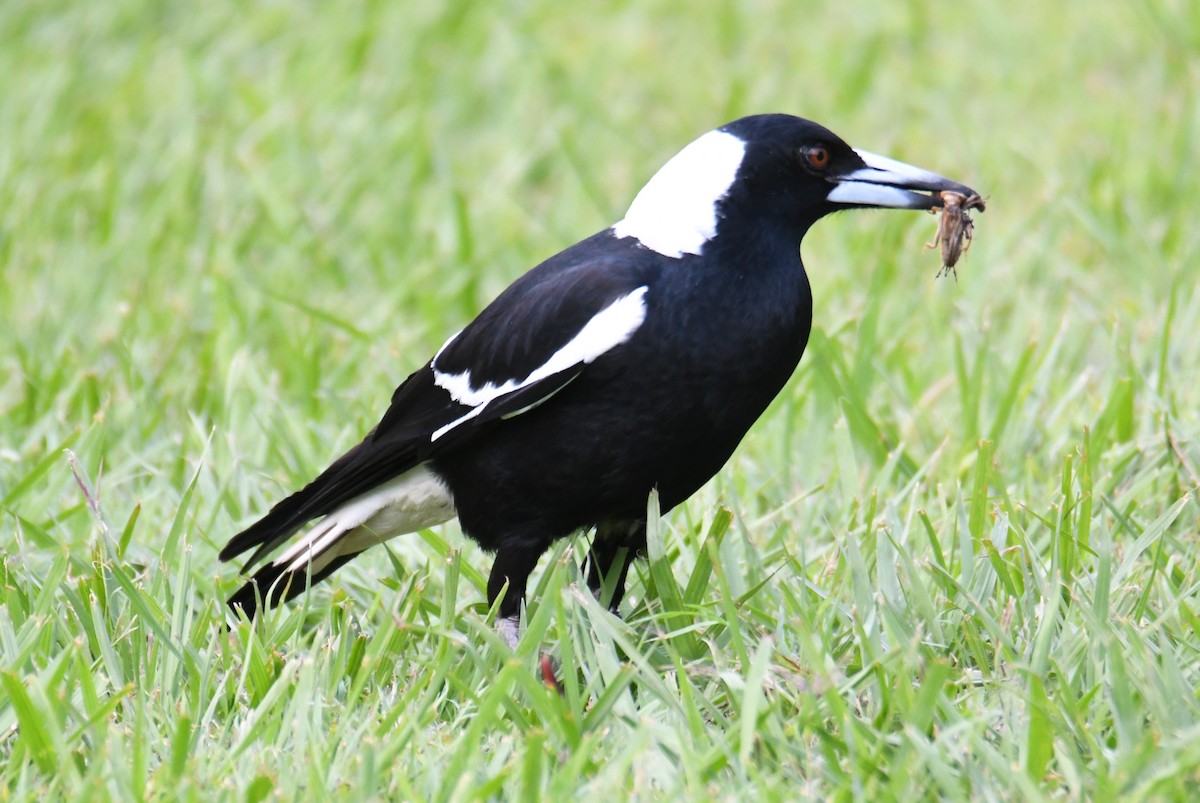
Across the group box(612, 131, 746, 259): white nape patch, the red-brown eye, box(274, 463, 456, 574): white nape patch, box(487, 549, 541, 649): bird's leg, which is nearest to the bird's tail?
box(274, 463, 456, 574): white nape patch

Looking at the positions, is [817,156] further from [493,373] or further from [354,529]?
[354,529]

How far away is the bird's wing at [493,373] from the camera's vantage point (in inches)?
101

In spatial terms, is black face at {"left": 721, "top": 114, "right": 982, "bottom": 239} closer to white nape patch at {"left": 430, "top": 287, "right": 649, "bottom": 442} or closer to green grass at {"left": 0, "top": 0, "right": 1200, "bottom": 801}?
white nape patch at {"left": 430, "top": 287, "right": 649, "bottom": 442}

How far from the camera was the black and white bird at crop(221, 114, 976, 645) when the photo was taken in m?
2.51

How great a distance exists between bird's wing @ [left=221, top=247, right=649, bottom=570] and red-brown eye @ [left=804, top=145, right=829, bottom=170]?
38 centimetres

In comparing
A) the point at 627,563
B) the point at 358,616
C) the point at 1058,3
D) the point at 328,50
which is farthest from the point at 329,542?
the point at 1058,3

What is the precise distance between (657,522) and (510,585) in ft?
0.94

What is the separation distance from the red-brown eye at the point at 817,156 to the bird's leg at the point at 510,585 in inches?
30.8

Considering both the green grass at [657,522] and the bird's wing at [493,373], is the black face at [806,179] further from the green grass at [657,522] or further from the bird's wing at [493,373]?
the green grass at [657,522]

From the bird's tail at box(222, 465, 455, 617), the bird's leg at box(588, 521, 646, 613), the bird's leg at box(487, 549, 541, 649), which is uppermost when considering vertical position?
the bird's tail at box(222, 465, 455, 617)

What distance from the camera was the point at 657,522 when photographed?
257 centimetres

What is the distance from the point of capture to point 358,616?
2.81 metres

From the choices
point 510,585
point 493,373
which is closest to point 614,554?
point 510,585

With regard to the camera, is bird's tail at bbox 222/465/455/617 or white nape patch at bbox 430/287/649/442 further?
bird's tail at bbox 222/465/455/617
